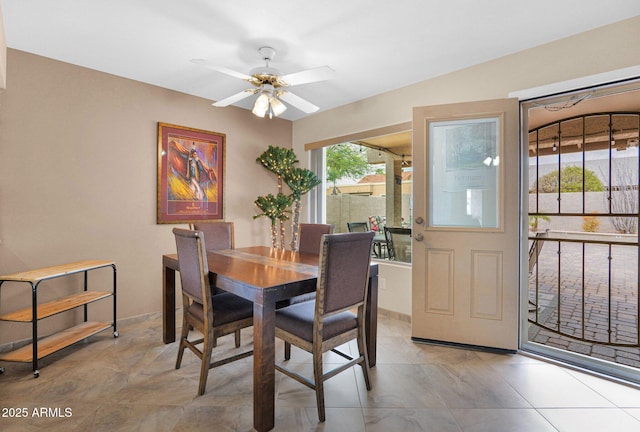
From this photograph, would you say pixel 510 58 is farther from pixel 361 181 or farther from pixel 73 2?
pixel 73 2

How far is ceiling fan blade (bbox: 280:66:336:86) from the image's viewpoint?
7.14ft

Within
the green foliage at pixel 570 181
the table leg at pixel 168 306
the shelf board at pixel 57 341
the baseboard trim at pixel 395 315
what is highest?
the green foliage at pixel 570 181

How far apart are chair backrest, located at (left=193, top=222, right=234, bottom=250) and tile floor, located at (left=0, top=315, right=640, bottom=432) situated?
3.40 ft

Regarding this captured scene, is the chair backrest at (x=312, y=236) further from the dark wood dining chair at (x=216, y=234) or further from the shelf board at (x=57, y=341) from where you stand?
the shelf board at (x=57, y=341)

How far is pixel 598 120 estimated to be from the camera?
3115mm

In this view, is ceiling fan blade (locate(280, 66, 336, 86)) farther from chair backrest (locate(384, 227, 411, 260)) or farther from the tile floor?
chair backrest (locate(384, 227, 411, 260))

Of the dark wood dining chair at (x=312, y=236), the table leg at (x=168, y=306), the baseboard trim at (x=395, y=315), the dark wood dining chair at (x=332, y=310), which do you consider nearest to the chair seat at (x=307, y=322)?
the dark wood dining chair at (x=332, y=310)

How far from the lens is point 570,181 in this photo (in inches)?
129

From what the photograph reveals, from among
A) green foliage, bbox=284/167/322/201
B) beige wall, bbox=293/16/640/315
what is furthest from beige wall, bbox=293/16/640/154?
green foliage, bbox=284/167/322/201

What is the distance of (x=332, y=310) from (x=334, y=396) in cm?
65

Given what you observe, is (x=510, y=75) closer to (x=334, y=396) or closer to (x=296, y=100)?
(x=296, y=100)

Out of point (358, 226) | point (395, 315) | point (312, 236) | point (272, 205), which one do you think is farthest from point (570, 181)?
point (272, 205)

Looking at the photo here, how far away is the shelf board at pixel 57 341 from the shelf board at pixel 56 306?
0.26 metres

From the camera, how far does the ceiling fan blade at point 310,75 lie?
218cm
